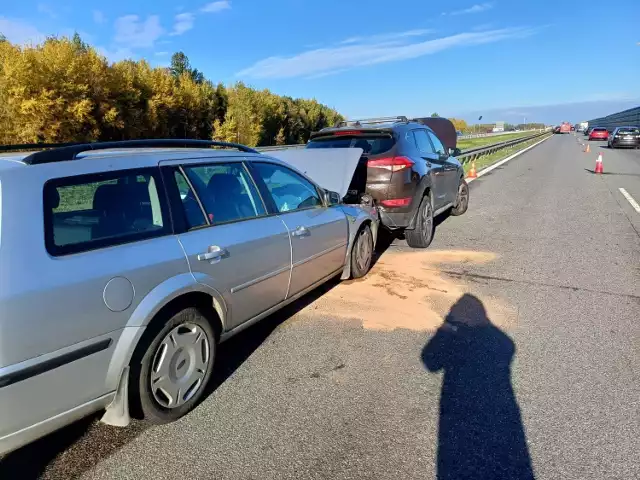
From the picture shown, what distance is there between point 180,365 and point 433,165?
5438 millimetres

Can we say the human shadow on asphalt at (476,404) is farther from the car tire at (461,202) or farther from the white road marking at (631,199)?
the white road marking at (631,199)

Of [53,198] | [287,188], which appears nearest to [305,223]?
[287,188]

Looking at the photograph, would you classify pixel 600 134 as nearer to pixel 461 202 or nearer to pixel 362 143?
pixel 461 202

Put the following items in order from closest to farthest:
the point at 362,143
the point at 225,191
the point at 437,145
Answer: the point at 225,191
the point at 362,143
the point at 437,145

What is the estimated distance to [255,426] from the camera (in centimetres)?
281

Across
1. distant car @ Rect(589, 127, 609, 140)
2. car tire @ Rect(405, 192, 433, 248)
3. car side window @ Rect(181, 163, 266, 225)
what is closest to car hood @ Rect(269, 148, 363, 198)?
car tire @ Rect(405, 192, 433, 248)

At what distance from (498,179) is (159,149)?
567 inches

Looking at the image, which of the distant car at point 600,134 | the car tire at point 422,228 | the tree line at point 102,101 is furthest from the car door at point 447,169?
the distant car at point 600,134

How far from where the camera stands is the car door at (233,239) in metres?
3.06

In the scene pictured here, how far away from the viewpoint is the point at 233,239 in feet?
10.8

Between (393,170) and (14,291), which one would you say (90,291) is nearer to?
(14,291)

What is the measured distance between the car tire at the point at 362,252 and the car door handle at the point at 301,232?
3.99 feet

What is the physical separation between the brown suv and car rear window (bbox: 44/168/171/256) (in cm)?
374

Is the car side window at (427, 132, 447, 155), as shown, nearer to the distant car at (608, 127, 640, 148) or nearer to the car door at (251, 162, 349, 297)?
the car door at (251, 162, 349, 297)
